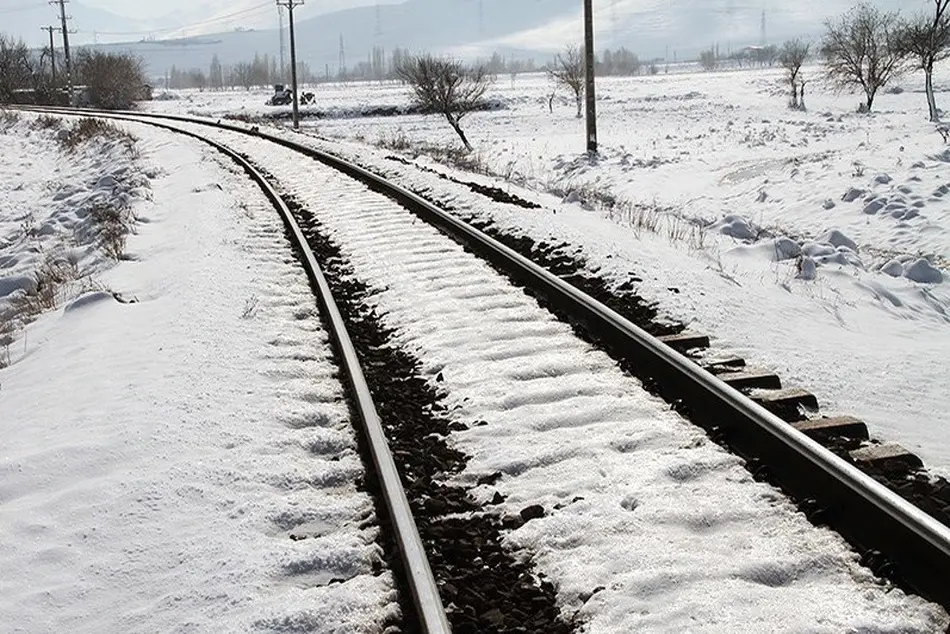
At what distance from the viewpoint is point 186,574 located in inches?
A: 141

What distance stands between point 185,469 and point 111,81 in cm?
7937

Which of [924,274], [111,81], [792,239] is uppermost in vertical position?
[111,81]

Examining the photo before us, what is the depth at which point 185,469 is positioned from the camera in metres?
4.50

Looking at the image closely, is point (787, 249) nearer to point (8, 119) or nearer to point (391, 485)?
point (391, 485)

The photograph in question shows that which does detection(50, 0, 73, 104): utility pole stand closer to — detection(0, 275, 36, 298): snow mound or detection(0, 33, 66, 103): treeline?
detection(0, 33, 66, 103): treeline

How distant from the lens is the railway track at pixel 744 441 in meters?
3.23

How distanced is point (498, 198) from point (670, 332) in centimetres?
698

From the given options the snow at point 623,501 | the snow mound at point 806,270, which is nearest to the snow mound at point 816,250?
the snow mound at point 806,270

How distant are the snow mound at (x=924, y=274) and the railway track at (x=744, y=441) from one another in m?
6.10

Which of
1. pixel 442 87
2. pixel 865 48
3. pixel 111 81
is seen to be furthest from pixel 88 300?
pixel 111 81

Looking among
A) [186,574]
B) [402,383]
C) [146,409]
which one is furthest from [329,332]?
[186,574]

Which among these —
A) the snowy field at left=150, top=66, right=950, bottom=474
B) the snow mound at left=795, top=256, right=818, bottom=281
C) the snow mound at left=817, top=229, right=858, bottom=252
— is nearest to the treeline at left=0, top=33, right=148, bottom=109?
the snowy field at left=150, top=66, right=950, bottom=474

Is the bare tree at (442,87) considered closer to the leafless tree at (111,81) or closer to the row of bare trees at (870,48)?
the row of bare trees at (870,48)

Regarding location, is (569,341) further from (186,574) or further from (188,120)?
(188,120)
